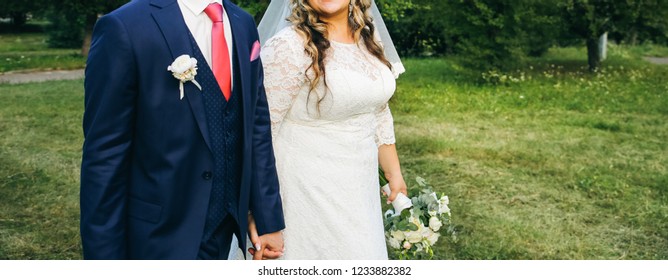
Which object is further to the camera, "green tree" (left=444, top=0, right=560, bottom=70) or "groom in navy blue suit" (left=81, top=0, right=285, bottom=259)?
"green tree" (left=444, top=0, right=560, bottom=70)

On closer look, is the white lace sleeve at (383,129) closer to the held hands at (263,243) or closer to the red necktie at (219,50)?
the held hands at (263,243)

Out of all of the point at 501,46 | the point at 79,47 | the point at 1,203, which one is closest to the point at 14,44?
the point at 79,47

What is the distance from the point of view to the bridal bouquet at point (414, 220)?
3541 millimetres

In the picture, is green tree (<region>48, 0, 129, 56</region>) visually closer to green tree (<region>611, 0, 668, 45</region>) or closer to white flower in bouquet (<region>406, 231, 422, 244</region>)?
green tree (<region>611, 0, 668, 45</region>)

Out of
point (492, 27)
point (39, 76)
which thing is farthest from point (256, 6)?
point (39, 76)

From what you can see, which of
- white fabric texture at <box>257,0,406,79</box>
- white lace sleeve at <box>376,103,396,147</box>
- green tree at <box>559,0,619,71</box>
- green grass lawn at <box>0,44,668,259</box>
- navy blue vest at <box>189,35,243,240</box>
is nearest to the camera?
navy blue vest at <box>189,35,243,240</box>

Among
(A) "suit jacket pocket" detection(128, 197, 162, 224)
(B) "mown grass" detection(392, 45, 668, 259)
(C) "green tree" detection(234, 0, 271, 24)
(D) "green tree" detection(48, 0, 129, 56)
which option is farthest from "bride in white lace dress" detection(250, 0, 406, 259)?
(D) "green tree" detection(48, 0, 129, 56)

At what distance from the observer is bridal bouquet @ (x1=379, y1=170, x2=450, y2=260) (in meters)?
3.54

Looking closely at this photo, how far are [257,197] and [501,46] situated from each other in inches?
562

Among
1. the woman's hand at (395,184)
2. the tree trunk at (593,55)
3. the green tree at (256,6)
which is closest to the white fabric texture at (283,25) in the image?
the woman's hand at (395,184)

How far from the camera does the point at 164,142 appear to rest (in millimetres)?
2309

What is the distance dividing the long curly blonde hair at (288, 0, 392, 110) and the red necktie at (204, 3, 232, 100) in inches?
22.2

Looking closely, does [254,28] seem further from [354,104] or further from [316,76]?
[354,104]

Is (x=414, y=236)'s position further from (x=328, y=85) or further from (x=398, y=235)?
(x=328, y=85)
